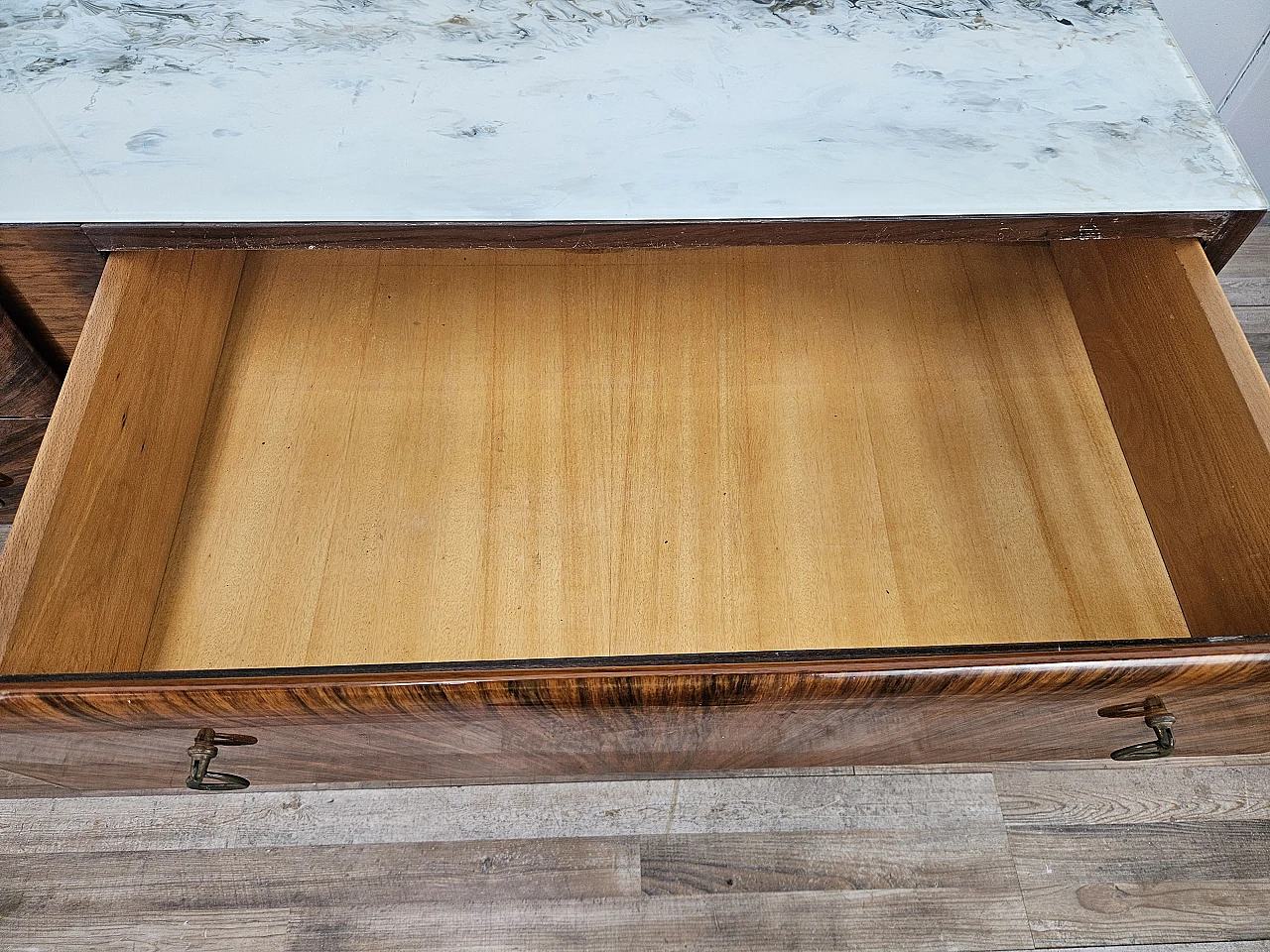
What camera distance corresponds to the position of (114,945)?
2.45ft

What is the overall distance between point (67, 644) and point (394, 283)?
37 centimetres

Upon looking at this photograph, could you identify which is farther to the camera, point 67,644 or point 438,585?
point 438,585

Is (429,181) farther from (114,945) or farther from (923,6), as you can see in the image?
(114,945)

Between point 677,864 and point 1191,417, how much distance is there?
1.73ft

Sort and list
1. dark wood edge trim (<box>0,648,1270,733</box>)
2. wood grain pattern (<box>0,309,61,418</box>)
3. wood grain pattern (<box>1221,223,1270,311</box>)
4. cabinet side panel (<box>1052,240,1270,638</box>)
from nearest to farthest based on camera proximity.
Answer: dark wood edge trim (<box>0,648,1270,733</box>)
cabinet side panel (<box>1052,240,1270,638</box>)
wood grain pattern (<box>0,309,61,418</box>)
wood grain pattern (<box>1221,223,1270,311</box>)

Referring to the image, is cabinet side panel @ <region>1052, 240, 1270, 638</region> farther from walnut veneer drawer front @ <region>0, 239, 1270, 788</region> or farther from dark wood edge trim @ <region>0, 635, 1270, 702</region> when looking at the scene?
dark wood edge trim @ <region>0, 635, 1270, 702</region>

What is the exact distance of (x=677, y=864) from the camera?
2.57ft

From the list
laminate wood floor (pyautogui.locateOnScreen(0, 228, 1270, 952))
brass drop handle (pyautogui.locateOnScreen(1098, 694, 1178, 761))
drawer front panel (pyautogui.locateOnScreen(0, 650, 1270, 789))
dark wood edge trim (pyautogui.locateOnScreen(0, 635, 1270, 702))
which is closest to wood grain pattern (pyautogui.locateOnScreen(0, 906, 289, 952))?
laminate wood floor (pyautogui.locateOnScreen(0, 228, 1270, 952))

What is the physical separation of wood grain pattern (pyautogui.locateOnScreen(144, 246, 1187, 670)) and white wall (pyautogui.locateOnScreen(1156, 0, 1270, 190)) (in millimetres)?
474

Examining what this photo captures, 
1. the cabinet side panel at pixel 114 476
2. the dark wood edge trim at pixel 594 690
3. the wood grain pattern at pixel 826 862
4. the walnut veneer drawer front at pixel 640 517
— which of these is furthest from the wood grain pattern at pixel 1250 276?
the cabinet side panel at pixel 114 476

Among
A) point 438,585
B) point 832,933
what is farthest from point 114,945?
point 832,933

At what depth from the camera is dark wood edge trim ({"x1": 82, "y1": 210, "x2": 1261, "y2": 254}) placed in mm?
545

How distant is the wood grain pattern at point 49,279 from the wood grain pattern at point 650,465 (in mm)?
113

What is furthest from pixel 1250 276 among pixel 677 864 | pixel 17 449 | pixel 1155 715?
pixel 17 449
